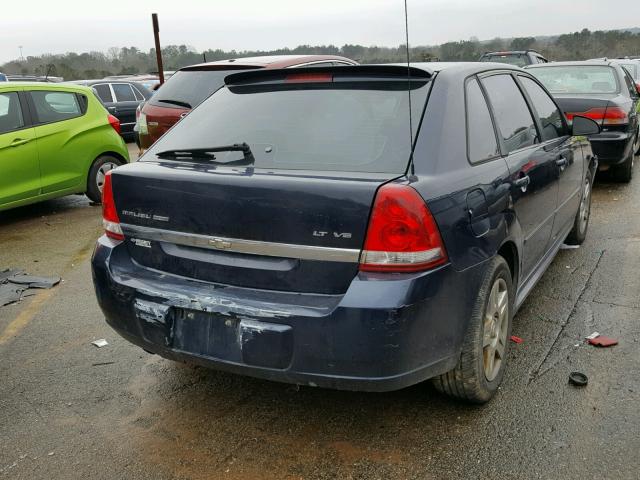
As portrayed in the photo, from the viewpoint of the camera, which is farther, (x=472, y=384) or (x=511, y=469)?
(x=472, y=384)

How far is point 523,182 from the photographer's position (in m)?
3.32

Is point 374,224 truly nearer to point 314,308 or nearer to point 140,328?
point 314,308

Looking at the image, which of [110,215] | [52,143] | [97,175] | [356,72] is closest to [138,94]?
[97,175]

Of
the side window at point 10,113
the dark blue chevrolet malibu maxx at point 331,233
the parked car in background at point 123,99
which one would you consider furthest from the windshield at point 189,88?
the parked car in background at point 123,99

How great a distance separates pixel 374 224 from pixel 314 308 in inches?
15.8

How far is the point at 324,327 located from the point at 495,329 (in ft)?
3.57

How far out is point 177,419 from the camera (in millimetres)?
3012

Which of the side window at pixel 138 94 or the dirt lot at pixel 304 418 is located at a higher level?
the side window at pixel 138 94

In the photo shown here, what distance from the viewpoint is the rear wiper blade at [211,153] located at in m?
2.82

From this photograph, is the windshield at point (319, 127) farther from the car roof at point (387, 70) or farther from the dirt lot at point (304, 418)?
the dirt lot at point (304, 418)

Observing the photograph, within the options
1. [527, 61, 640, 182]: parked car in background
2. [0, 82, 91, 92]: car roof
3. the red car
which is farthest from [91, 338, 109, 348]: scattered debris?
[527, 61, 640, 182]: parked car in background

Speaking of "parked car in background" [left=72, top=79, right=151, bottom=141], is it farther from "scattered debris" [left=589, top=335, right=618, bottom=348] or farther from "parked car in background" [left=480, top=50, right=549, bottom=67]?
"scattered debris" [left=589, top=335, right=618, bottom=348]

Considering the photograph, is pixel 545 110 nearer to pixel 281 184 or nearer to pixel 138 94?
pixel 281 184

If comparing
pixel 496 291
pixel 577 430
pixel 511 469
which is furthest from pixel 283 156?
pixel 577 430
